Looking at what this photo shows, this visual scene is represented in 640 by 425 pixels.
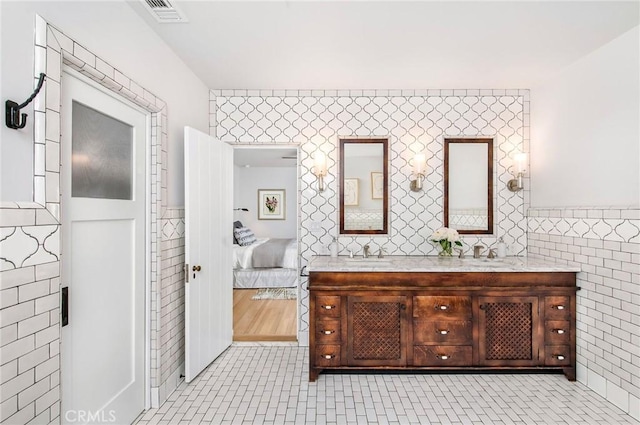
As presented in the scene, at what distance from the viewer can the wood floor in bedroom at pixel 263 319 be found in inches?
143

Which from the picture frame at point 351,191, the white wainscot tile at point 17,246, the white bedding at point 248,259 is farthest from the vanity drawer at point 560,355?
the white bedding at point 248,259

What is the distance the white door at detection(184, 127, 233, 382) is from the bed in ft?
6.62

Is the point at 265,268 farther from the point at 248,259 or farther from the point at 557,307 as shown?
the point at 557,307

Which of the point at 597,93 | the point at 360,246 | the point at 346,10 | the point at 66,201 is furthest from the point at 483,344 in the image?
the point at 66,201

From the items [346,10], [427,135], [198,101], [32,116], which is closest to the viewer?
[32,116]

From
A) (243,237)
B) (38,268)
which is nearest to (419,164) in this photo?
(38,268)

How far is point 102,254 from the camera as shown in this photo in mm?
1966

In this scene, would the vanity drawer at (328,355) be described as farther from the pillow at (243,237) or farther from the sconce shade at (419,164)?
the pillow at (243,237)

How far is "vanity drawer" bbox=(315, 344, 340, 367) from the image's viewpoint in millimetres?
2793

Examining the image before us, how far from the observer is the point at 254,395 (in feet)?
8.46

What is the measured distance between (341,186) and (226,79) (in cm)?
147

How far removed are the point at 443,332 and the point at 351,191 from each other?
1522mm

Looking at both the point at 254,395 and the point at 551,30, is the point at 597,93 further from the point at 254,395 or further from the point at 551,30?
the point at 254,395

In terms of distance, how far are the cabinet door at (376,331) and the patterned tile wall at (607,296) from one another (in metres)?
1.39
